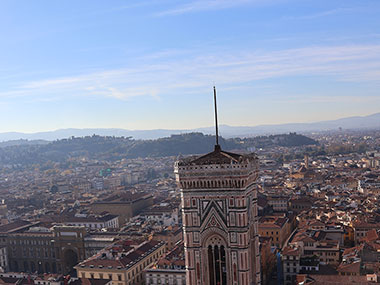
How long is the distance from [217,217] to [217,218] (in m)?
0.05

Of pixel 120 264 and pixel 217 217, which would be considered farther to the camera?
pixel 120 264

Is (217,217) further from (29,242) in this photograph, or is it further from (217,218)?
(29,242)

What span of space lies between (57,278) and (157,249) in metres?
15.1

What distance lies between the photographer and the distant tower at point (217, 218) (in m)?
23.5

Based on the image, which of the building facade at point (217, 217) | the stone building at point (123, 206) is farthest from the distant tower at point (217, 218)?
the stone building at point (123, 206)

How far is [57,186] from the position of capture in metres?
168

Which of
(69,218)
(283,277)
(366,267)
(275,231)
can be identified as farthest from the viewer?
(69,218)

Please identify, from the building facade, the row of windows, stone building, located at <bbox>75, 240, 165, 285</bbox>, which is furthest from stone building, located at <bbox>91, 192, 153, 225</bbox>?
the building facade

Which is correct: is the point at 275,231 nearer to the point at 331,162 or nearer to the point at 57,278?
the point at 57,278

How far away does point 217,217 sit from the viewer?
78.3 ft

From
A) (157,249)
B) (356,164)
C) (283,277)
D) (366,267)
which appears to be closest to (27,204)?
(157,249)

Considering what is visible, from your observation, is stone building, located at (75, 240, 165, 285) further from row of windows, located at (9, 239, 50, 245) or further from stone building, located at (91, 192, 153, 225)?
stone building, located at (91, 192, 153, 225)

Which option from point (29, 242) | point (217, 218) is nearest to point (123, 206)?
point (29, 242)

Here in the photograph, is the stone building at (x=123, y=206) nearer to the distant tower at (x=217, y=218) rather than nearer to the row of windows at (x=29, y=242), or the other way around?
the row of windows at (x=29, y=242)
